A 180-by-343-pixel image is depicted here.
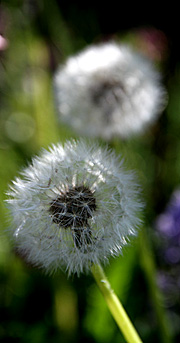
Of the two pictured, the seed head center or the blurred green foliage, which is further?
the blurred green foliage

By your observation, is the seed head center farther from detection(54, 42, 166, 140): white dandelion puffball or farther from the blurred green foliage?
detection(54, 42, 166, 140): white dandelion puffball

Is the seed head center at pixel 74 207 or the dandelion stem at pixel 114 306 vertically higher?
the seed head center at pixel 74 207

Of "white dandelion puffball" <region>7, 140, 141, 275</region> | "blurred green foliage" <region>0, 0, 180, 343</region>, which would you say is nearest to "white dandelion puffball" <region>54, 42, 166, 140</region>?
"blurred green foliage" <region>0, 0, 180, 343</region>

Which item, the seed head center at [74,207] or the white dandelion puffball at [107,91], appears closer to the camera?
the seed head center at [74,207]

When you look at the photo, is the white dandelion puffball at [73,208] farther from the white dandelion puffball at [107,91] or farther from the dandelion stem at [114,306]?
the white dandelion puffball at [107,91]

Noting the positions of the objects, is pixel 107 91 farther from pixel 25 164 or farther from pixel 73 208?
pixel 73 208

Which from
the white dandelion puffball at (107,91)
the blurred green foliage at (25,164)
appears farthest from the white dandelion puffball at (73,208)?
the white dandelion puffball at (107,91)

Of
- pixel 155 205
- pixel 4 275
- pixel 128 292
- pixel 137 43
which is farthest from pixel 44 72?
pixel 128 292
